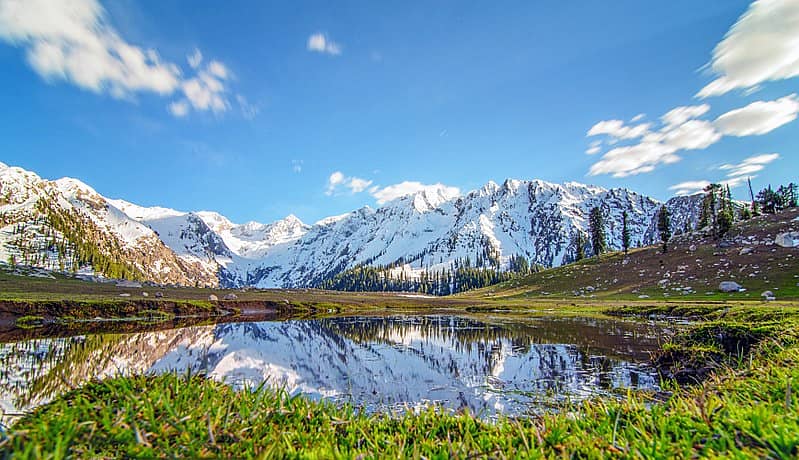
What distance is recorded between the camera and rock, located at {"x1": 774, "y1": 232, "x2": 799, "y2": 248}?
65.7 meters

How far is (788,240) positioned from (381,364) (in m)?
84.3

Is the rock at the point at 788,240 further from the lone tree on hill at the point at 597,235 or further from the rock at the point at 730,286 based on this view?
the lone tree on hill at the point at 597,235

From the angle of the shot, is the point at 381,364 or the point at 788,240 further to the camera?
the point at 788,240

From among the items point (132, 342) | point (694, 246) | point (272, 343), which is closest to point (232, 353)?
point (272, 343)

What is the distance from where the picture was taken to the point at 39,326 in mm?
36625

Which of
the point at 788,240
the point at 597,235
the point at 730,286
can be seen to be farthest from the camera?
the point at 597,235

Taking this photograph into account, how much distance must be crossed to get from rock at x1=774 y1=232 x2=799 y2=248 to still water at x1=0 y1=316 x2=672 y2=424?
6135 cm

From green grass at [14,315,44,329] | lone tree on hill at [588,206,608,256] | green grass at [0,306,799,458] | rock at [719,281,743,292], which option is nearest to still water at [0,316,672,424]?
green grass at [0,306,799,458]

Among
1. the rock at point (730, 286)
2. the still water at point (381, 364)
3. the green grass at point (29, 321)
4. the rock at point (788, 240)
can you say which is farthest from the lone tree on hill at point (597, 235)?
the green grass at point (29, 321)

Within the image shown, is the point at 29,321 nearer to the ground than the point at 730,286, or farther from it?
nearer to the ground

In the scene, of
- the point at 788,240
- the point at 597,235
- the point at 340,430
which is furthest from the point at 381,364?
the point at 597,235

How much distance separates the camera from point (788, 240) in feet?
218

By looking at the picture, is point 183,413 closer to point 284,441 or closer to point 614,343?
point 284,441

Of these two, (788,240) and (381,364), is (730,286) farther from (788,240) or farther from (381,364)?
Answer: (381,364)
